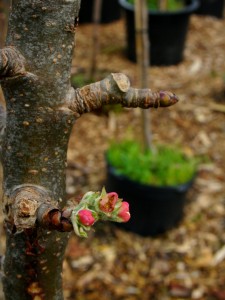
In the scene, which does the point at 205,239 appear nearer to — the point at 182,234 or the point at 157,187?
the point at 182,234

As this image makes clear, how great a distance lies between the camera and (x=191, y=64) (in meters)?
4.03

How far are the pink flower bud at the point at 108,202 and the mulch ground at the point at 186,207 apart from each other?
54.5 inches

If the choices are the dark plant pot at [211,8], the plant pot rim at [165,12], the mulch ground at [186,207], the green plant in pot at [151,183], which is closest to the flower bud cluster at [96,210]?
the mulch ground at [186,207]

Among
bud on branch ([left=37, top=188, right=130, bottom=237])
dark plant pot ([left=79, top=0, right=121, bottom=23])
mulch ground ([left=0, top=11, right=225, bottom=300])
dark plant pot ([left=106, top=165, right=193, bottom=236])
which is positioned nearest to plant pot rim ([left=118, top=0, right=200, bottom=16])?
mulch ground ([left=0, top=11, right=225, bottom=300])

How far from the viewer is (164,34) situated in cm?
392

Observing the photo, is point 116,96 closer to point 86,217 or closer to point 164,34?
point 86,217

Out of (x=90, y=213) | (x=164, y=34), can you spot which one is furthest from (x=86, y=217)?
(x=164, y=34)

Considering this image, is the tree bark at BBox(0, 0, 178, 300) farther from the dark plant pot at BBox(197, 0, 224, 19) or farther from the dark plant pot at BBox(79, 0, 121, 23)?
the dark plant pot at BBox(197, 0, 224, 19)

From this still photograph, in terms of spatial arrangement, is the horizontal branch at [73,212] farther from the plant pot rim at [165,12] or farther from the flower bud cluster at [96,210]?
the plant pot rim at [165,12]

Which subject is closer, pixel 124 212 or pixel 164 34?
pixel 124 212

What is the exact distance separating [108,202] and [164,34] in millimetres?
3619

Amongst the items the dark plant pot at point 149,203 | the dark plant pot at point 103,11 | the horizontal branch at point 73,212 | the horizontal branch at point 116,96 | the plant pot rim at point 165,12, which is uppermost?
the horizontal branch at point 116,96

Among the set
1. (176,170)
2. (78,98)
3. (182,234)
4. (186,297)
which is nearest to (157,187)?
(176,170)

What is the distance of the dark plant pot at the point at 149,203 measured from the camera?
2277 mm
